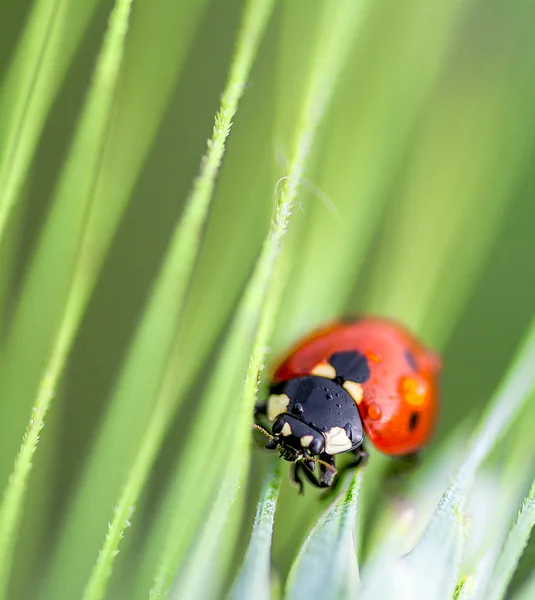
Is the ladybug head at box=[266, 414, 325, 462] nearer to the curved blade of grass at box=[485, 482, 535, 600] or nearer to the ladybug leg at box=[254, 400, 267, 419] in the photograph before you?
the ladybug leg at box=[254, 400, 267, 419]

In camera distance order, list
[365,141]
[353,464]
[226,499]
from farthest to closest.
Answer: [365,141] < [353,464] < [226,499]

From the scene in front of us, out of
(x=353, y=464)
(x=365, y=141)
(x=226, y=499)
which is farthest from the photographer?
(x=365, y=141)

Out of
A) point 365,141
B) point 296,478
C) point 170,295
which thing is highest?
point 365,141

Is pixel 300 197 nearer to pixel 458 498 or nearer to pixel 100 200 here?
pixel 100 200

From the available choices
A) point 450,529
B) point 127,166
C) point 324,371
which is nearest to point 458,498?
point 450,529

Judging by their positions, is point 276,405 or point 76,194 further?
point 276,405

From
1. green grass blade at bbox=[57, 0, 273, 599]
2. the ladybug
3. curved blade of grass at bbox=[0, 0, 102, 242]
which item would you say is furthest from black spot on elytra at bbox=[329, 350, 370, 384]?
curved blade of grass at bbox=[0, 0, 102, 242]

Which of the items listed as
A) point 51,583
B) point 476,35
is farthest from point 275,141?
point 51,583
